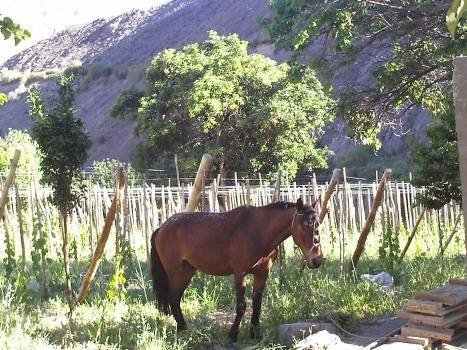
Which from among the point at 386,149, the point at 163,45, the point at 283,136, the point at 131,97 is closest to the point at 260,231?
the point at 283,136

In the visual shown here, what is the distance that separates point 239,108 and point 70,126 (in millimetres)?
19073

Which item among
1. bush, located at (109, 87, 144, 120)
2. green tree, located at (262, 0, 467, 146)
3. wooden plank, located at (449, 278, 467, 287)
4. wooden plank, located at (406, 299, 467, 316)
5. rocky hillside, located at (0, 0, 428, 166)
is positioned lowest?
wooden plank, located at (406, 299, 467, 316)

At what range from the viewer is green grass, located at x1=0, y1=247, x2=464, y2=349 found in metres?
5.88

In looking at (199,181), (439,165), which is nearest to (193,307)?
(199,181)

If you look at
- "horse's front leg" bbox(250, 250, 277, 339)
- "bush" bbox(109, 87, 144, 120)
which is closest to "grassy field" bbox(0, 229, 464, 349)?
"horse's front leg" bbox(250, 250, 277, 339)

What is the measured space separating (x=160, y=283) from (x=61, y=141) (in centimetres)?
193

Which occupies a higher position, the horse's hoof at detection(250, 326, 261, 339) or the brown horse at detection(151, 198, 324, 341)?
the brown horse at detection(151, 198, 324, 341)

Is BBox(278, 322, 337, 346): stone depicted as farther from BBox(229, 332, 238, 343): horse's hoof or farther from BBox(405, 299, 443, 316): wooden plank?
BBox(405, 299, 443, 316): wooden plank

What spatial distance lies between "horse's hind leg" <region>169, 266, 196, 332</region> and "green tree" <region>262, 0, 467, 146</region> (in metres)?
4.20

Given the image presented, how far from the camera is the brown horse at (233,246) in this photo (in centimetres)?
615

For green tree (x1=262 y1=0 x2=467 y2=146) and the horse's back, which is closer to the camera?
the horse's back

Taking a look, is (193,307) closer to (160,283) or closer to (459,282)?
(160,283)

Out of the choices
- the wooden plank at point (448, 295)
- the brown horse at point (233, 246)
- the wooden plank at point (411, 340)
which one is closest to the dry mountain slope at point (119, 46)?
the brown horse at point (233, 246)

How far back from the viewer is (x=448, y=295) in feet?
19.6
